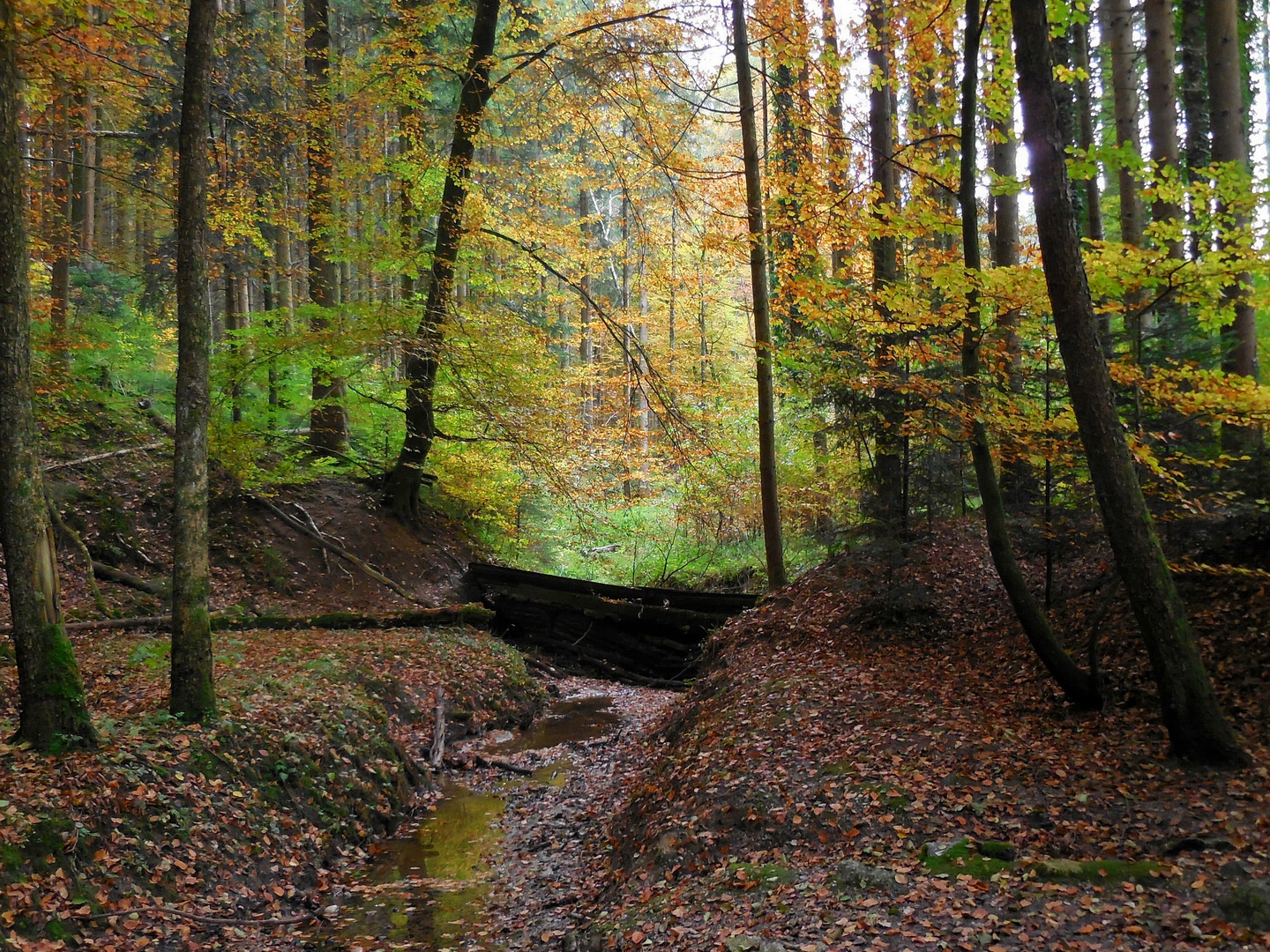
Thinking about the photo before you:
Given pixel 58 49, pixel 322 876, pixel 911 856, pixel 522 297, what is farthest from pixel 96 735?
pixel 522 297

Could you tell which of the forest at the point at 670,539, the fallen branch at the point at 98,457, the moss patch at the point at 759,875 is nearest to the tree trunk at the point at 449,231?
the forest at the point at 670,539

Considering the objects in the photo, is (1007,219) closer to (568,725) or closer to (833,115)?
(833,115)

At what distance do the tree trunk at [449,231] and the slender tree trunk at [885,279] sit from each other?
7363 millimetres

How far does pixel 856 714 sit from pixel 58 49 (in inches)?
437

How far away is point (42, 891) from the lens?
197 inches

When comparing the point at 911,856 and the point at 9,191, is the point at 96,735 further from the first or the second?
the point at 911,856

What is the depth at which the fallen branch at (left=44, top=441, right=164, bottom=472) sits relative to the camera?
524 inches

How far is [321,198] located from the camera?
1700 cm

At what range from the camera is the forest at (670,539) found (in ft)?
18.7

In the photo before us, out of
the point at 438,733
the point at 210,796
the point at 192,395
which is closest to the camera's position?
the point at 210,796

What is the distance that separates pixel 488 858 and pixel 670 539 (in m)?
12.6

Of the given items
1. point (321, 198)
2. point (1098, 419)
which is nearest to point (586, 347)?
point (321, 198)

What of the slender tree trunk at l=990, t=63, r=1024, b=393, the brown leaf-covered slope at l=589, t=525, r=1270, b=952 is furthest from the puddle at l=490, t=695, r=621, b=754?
the slender tree trunk at l=990, t=63, r=1024, b=393

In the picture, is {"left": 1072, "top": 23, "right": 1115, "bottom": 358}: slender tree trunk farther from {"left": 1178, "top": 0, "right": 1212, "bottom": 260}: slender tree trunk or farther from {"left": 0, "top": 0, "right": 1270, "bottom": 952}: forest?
{"left": 1178, "top": 0, "right": 1212, "bottom": 260}: slender tree trunk
